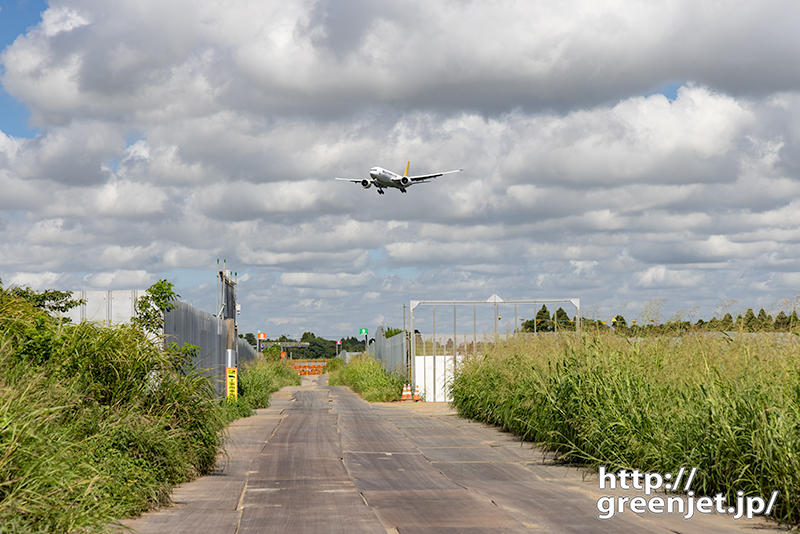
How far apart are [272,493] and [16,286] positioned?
6.68 metres

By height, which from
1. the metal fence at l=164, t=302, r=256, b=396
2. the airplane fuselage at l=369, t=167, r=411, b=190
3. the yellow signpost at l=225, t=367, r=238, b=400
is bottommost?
the yellow signpost at l=225, t=367, r=238, b=400

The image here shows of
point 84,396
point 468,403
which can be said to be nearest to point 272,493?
point 84,396

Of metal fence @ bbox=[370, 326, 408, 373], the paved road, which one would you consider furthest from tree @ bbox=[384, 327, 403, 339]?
the paved road

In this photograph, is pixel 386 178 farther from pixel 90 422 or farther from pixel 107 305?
pixel 90 422

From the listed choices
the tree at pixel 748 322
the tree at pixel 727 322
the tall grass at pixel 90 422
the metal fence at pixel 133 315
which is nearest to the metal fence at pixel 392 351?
the metal fence at pixel 133 315

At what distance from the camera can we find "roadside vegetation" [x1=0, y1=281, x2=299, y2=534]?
5121 mm

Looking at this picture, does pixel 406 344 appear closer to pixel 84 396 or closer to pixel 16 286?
pixel 16 286

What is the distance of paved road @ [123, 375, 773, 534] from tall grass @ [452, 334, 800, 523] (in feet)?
1.63

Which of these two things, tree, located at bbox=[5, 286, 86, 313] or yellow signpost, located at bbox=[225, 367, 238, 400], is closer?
tree, located at bbox=[5, 286, 86, 313]

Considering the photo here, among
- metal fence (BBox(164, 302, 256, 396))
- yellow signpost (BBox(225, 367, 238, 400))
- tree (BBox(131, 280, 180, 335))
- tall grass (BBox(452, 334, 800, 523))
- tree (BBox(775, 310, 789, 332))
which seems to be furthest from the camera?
yellow signpost (BBox(225, 367, 238, 400))

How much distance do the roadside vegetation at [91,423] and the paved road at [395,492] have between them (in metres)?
0.48

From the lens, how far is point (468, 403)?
19.0 metres

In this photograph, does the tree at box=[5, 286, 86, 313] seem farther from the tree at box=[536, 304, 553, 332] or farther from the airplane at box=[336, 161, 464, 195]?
the airplane at box=[336, 161, 464, 195]

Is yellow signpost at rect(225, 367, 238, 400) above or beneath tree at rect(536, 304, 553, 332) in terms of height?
beneath
